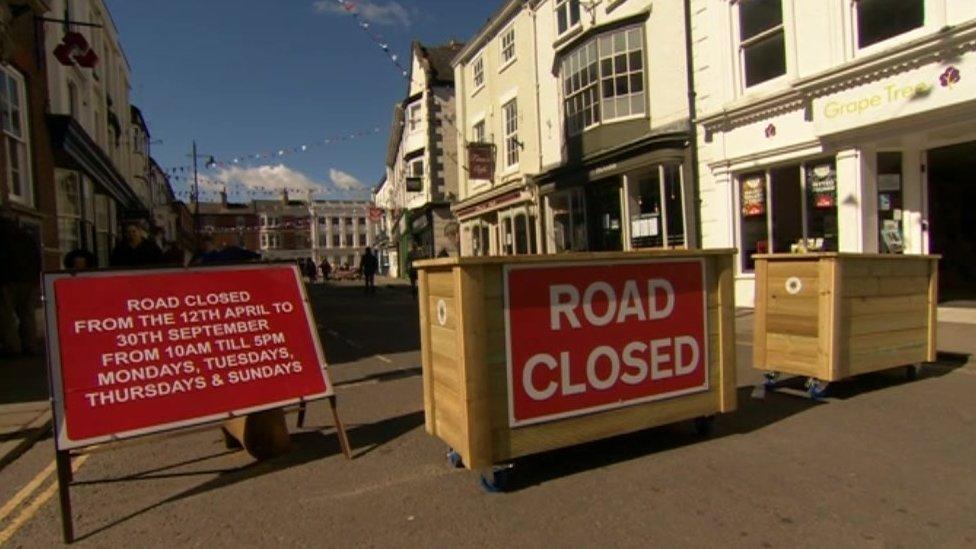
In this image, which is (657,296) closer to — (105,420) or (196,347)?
(196,347)

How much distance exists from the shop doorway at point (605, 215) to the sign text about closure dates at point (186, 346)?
480 inches

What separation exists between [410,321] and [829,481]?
1070 cm

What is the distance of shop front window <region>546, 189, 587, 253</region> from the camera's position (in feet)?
58.6

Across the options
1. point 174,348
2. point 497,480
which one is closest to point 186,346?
point 174,348

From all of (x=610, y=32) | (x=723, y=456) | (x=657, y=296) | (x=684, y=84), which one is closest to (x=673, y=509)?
(x=723, y=456)

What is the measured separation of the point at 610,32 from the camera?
1495cm

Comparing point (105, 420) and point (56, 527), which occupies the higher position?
point (105, 420)

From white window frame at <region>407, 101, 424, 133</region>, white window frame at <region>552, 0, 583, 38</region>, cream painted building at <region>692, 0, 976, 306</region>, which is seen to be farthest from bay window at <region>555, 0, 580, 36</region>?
white window frame at <region>407, 101, 424, 133</region>

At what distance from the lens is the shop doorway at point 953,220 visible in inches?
501

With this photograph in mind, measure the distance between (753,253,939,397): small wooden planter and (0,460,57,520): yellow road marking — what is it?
19.5ft

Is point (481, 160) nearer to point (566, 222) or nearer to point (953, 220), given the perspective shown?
point (566, 222)

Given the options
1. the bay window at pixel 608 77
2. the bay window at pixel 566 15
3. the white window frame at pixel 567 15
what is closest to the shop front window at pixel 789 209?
the bay window at pixel 608 77

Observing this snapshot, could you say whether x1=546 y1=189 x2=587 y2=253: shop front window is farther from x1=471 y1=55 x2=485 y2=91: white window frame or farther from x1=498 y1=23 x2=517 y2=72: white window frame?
x1=471 y1=55 x2=485 y2=91: white window frame

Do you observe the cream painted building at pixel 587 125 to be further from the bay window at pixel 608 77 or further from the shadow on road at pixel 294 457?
the shadow on road at pixel 294 457
